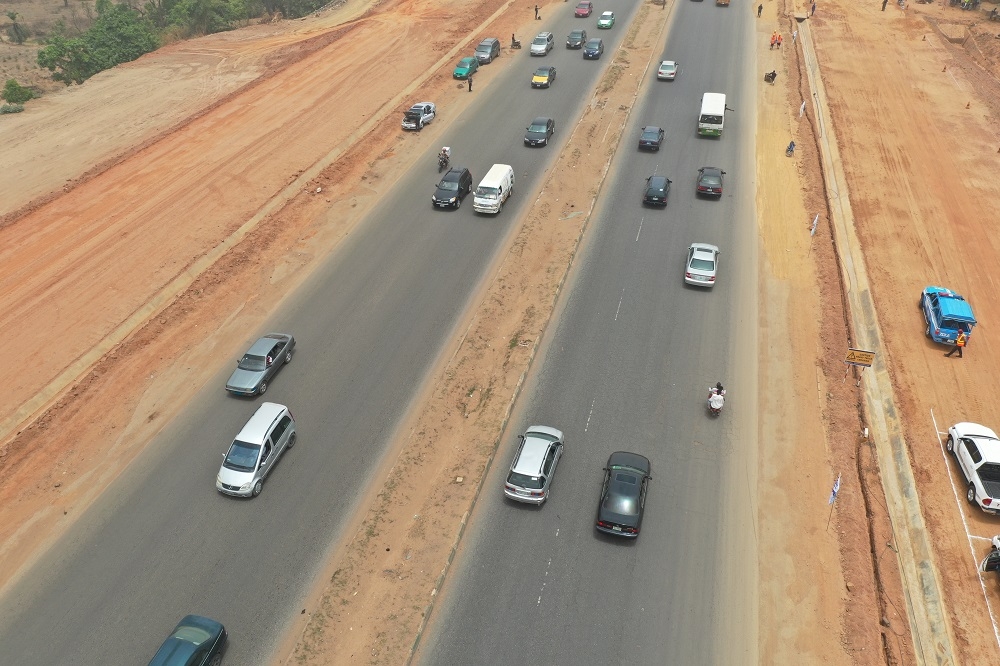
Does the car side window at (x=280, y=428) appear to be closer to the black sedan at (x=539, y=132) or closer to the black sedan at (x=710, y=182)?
the black sedan at (x=710, y=182)

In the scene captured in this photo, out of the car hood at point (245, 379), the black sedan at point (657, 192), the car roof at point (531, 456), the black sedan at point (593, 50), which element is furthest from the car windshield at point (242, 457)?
the black sedan at point (593, 50)

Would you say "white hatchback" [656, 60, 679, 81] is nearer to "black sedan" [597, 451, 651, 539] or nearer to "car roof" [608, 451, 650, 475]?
"car roof" [608, 451, 650, 475]

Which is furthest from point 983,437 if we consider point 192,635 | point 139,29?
point 139,29

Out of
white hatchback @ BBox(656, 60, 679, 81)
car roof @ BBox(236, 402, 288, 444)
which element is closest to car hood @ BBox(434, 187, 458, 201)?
car roof @ BBox(236, 402, 288, 444)

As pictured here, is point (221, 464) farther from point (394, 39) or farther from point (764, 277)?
point (394, 39)

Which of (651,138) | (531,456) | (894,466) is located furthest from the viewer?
(651,138)

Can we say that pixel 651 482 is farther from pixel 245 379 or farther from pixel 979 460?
pixel 245 379

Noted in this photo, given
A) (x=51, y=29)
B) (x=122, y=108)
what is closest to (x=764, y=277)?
(x=122, y=108)
